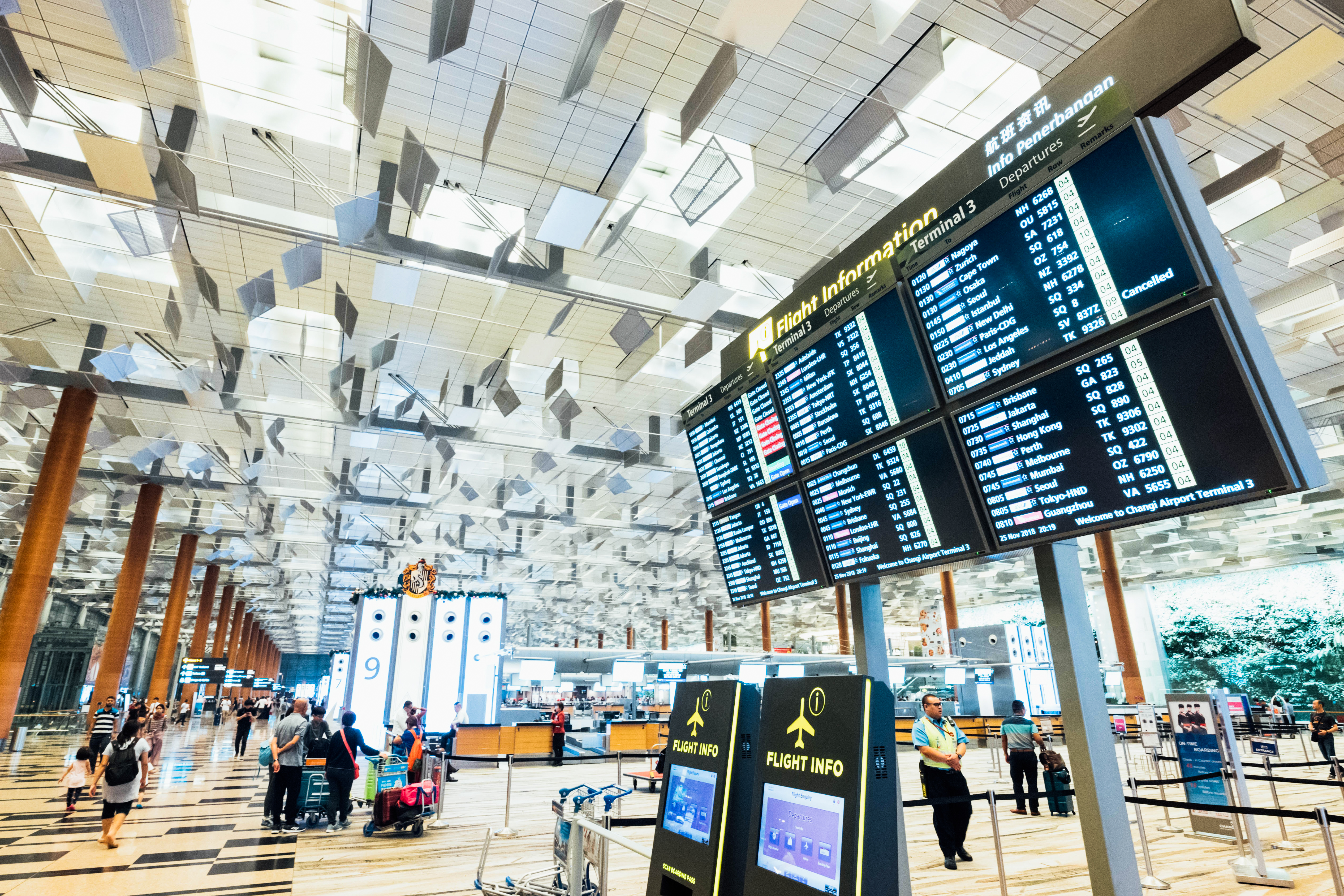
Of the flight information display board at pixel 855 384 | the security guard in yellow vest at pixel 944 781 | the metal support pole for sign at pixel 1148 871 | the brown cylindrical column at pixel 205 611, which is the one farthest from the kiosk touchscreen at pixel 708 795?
the brown cylindrical column at pixel 205 611

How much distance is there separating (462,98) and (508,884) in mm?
6907

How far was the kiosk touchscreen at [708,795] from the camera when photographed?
2.76 m

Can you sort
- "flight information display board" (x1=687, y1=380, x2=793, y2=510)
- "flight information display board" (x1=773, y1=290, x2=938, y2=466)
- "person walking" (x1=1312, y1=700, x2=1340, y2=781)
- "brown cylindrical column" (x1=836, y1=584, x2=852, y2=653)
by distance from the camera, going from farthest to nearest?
"brown cylindrical column" (x1=836, y1=584, x2=852, y2=653) → "person walking" (x1=1312, y1=700, x2=1340, y2=781) → "flight information display board" (x1=687, y1=380, x2=793, y2=510) → "flight information display board" (x1=773, y1=290, x2=938, y2=466)

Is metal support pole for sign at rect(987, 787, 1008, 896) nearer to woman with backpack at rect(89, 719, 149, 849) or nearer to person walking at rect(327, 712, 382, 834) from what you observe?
person walking at rect(327, 712, 382, 834)

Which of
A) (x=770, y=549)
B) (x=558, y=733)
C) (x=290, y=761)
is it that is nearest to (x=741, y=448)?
(x=770, y=549)

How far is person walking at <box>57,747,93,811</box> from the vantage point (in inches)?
403

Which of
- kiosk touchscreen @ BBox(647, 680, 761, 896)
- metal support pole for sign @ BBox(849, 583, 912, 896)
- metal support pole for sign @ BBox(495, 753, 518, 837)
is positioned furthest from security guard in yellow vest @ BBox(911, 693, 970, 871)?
kiosk touchscreen @ BBox(647, 680, 761, 896)

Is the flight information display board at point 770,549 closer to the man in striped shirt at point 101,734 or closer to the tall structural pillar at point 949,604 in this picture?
the man in striped shirt at point 101,734

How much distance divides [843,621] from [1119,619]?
31.6 feet

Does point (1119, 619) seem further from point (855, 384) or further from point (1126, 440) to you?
point (1126, 440)

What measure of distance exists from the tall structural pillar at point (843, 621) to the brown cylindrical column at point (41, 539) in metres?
22.1

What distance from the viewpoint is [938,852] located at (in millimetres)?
7781

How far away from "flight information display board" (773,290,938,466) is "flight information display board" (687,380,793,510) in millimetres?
187

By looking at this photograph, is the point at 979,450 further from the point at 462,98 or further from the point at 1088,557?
the point at 1088,557
